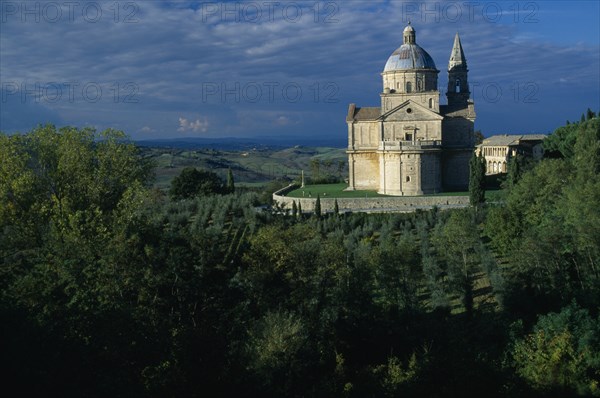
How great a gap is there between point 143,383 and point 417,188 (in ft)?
122

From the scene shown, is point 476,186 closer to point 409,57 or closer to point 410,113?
point 410,113

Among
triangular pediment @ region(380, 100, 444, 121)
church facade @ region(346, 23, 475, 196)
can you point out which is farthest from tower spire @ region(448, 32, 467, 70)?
triangular pediment @ region(380, 100, 444, 121)

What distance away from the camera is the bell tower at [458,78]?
187 feet

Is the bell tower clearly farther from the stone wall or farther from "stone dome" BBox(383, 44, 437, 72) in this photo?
the stone wall

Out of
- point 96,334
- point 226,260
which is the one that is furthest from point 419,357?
point 96,334

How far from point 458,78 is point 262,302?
135 ft

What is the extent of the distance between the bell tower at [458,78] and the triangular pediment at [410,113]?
212 inches

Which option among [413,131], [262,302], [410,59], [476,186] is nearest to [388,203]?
[476,186]

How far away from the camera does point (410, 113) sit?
5278 centimetres

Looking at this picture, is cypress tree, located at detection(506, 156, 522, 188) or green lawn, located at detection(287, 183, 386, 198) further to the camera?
green lawn, located at detection(287, 183, 386, 198)

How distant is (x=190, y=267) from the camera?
67.5 ft

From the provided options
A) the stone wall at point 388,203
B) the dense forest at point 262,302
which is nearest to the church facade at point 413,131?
the stone wall at point 388,203

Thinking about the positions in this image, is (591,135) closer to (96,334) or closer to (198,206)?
(198,206)

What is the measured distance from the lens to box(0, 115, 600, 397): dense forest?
56.0 feet
